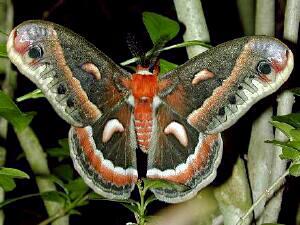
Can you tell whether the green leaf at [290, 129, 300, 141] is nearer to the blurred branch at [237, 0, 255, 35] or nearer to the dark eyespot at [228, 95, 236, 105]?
the dark eyespot at [228, 95, 236, 105]

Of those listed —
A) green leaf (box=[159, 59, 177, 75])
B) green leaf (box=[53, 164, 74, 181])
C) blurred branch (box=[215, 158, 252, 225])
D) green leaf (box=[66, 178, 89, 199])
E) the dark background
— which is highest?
green leaf (box=[159, 59, 177, 75])

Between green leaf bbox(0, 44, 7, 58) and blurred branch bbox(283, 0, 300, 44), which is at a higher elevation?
green leaf bbox(0, 44, 7, 58)

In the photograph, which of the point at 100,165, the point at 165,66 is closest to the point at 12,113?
the point at 100,165

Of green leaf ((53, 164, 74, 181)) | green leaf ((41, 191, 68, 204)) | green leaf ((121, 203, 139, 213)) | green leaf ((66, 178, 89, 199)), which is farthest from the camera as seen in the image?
green leaf ((53, 164, 74, 181))

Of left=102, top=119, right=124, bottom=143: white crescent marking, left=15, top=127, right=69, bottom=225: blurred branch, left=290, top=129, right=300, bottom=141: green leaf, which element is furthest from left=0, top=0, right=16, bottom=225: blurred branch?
left=290, top=129, right=300, bottom=141: green leaf

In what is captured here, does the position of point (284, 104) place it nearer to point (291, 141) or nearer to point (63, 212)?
point (291, 141)

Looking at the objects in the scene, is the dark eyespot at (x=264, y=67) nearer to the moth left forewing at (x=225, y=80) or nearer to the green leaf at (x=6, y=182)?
the moth left forewing at (x=225, y=80)
